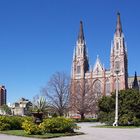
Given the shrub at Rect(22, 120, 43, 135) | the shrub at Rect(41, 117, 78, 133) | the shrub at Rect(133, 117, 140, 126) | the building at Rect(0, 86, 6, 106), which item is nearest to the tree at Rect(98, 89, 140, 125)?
the shrub at Rect(133, 117, 140, 126)

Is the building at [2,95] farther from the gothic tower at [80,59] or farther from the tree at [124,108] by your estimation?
the tree at [124,108]

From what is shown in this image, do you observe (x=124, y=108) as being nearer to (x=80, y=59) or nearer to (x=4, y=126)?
(x=4, y=126)

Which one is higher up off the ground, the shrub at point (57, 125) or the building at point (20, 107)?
the shrub at point (57, 125)

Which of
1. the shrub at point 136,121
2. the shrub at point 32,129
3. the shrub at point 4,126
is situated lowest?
the shrub at point 136,121

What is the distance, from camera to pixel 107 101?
42.9 meters

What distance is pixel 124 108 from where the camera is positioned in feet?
135

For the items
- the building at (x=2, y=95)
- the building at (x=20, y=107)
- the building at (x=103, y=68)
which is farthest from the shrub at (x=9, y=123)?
the building at (x=2, y=95)

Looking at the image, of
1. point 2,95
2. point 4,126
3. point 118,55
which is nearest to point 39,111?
point 4,126

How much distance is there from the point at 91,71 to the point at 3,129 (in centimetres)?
10591

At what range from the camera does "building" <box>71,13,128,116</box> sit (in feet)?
408

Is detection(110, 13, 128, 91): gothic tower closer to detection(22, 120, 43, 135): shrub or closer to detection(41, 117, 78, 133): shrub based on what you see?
detection(41, 117, 78, 133): shrub

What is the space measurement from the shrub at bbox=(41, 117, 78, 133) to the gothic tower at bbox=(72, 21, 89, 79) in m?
106

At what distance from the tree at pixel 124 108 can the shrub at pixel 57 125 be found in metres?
16.7

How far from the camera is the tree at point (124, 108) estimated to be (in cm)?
4000
